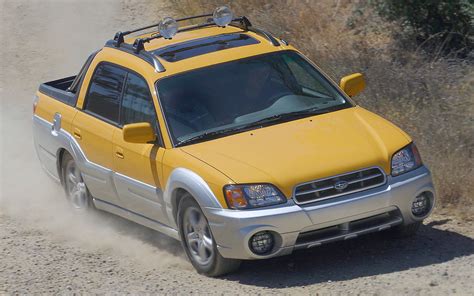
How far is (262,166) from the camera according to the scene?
757 centimetres

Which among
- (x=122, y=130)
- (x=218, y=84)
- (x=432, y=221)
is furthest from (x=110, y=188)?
(x=432, y=221)

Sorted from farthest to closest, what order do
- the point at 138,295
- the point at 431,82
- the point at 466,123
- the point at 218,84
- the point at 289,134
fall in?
the point at 431,82 < the point at 466,123 < the point at 218,84 < the point at 289,134 < the point at 138,295

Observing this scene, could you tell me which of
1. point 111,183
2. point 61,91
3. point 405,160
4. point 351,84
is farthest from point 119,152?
point 405,160

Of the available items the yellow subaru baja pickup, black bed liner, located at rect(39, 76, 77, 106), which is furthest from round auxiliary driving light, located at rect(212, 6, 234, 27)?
black bed liner, located at rect(39, 76, 77, 106)

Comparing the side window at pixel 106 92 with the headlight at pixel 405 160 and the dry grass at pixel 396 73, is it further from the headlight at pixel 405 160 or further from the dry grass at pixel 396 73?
the dry grass at pixel 396 73

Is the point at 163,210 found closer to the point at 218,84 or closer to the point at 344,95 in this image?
the point at 218,84

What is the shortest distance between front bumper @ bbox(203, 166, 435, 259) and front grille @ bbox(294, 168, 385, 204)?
0.13ft

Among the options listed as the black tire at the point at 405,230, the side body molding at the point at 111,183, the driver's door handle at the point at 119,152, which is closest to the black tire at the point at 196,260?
the side body molding at the point at 111,183

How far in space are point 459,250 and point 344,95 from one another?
5.43ft

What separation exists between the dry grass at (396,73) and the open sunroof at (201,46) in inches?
81.7

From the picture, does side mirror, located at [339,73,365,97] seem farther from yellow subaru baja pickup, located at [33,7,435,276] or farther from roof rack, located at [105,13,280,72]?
roof rack, located at [105,13,280,72]

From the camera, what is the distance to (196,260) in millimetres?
7992

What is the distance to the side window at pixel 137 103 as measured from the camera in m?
8.59

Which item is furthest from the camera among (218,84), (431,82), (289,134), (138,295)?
(431,82)
